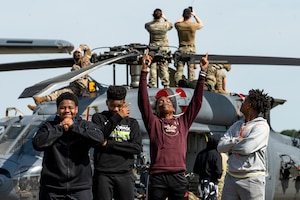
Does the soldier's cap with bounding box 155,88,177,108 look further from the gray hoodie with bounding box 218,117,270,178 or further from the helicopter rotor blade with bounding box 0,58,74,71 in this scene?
the gray hoodie with bounding box 218,117,270,178

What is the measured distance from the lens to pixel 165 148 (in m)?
8.34

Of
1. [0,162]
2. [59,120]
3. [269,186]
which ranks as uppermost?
[59,120]

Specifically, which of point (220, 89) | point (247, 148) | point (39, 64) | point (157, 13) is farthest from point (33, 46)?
point (157, 13)

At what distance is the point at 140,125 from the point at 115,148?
11.9 feet

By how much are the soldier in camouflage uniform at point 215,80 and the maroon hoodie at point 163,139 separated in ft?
16.7

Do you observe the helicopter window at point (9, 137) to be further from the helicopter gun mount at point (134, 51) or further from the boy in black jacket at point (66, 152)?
the boy in black jacket at point (66, 152)

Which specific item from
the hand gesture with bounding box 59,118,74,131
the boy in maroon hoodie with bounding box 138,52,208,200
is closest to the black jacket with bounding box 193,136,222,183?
the boy in maroon hoodie with bounding box 138,52,208,200

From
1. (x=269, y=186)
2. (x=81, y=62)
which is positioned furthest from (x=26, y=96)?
(x=269, y=186)

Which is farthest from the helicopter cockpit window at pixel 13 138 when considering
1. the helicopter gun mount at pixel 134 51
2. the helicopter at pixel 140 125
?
the helicopter gun mount at pixel 134 51

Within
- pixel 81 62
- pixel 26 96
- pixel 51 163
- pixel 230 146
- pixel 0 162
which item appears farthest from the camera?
pixel 81 62

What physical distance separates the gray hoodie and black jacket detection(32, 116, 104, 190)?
1417mm

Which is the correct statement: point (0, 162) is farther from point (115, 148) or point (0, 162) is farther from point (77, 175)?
point (77, 175)

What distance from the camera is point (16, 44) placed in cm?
906

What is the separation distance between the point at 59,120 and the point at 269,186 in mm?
6500
